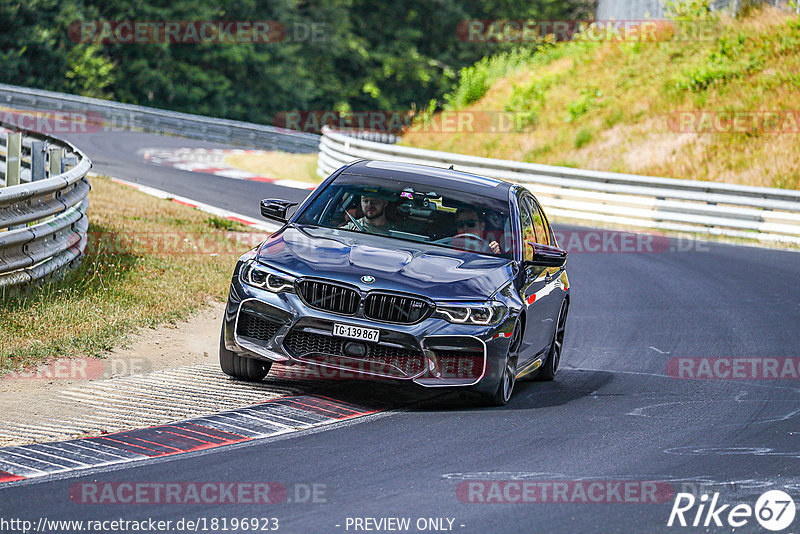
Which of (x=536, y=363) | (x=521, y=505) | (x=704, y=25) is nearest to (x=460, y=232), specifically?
(x=536, y=363)

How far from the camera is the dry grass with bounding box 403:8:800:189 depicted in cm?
3036

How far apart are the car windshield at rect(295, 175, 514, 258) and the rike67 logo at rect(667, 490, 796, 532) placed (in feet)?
10.0

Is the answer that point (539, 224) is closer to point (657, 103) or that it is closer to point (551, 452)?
point (551, 452)

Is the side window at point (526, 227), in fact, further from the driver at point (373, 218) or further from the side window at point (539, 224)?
the driver at point (373, 218)

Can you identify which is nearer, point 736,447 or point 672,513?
point 672,513

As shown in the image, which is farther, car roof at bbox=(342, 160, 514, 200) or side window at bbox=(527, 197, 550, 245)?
side window at bbox=(527, 197, 550, 245)

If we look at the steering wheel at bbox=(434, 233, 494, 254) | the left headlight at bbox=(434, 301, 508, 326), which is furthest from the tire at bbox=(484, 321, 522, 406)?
the steering wheel at bbox=(434, 233, 494, 254)

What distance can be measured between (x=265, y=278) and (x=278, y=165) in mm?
26356

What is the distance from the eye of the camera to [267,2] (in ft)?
192

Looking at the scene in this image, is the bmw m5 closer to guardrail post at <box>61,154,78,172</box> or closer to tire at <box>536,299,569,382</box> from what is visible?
tire at <box>536,299,569,382</box>

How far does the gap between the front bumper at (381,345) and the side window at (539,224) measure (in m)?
2.14

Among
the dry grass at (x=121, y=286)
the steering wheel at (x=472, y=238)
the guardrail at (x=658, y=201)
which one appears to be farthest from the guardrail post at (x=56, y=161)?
the guardrail at (x=658, y=201)

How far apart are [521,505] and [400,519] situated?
2.40 ft

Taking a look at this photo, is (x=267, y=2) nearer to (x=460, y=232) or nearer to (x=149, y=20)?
(x=149, y=20)
